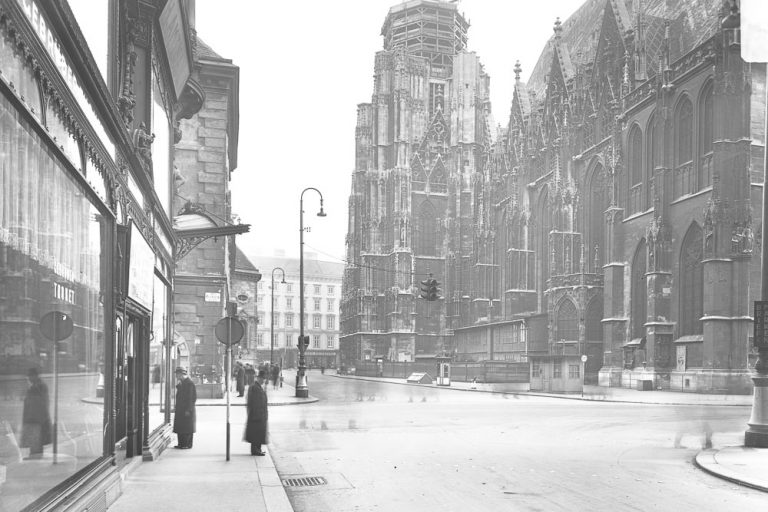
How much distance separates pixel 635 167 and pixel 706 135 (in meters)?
6.47

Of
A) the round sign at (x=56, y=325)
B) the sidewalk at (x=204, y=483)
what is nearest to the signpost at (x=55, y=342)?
the round sign at (x=56, y=325)

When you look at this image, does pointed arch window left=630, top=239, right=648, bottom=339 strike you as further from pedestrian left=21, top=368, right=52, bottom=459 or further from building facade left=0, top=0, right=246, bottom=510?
pedestrian left=21, top=368, right=52, bottom=459

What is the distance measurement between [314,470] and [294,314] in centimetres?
11546

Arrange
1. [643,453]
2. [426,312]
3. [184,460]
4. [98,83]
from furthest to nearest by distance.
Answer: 1. [426,312]
2. [643,453]
3. [184,460]
4. [98,83]

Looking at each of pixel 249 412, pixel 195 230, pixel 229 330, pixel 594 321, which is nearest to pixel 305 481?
pixel 249 412

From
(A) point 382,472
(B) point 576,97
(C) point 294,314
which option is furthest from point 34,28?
(C) point 294,314

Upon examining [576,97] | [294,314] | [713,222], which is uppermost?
[576,97]

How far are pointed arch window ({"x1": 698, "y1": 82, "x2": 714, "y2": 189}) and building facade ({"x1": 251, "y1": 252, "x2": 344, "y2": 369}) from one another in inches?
3365

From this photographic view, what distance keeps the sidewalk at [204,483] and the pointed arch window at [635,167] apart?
3598 cm

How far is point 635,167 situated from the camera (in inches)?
1853

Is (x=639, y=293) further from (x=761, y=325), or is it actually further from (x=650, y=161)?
(x=761, y=325)

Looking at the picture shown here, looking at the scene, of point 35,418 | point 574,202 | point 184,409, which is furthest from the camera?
point 574,202

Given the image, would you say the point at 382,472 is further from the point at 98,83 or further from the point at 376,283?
the point at 376,283

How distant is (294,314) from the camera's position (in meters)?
127
